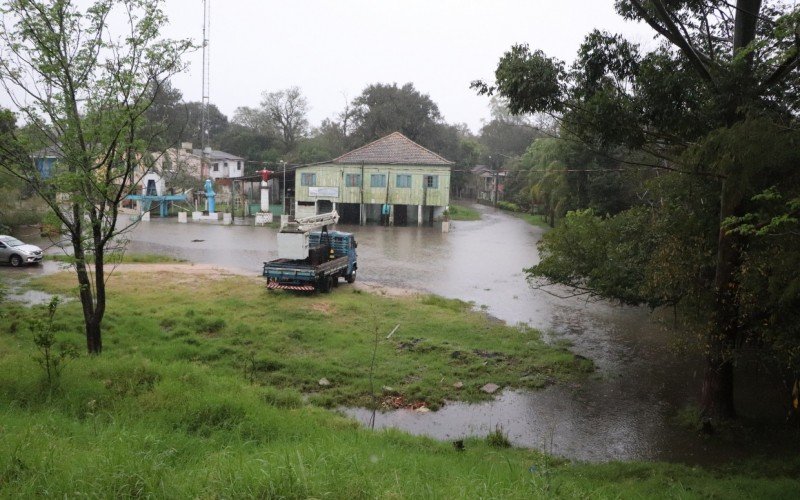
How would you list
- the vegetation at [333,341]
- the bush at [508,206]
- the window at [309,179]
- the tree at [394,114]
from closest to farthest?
1. the vegetation at [333,341]
2. the window at [309,179]
3. the tree at [394,114]
4. the bush at [508,206]

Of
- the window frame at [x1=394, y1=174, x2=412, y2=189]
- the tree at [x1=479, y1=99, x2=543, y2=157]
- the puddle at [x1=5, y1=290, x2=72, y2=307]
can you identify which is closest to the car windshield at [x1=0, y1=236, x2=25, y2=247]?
the puddle at [x1=5, y1=290, x2=72, y2=307]

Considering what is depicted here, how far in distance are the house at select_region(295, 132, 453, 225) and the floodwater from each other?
35.8 ft

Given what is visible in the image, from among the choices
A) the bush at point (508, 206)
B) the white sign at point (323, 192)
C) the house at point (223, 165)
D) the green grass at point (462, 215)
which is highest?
the house at point (223, 165)

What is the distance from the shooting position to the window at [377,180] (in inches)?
1699

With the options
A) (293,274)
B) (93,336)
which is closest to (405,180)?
(293,274)

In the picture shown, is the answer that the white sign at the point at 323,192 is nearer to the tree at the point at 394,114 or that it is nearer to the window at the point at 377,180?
the window at the point at 377,180

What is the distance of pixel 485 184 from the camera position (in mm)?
75812

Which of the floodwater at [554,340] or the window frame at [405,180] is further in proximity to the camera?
the window frame at [405,180]

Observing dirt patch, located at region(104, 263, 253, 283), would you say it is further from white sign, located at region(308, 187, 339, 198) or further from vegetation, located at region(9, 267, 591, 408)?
white sign, located at region(308, 187, 339, 198)

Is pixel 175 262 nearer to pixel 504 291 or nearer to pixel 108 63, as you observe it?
pixel 504 291

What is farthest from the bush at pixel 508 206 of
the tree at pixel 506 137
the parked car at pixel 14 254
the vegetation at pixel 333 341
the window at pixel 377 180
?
the parked car at pixel 14 254

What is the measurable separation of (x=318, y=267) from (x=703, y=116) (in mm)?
11600

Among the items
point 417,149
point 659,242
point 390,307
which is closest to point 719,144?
point 659,242

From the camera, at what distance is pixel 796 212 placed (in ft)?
22.4
